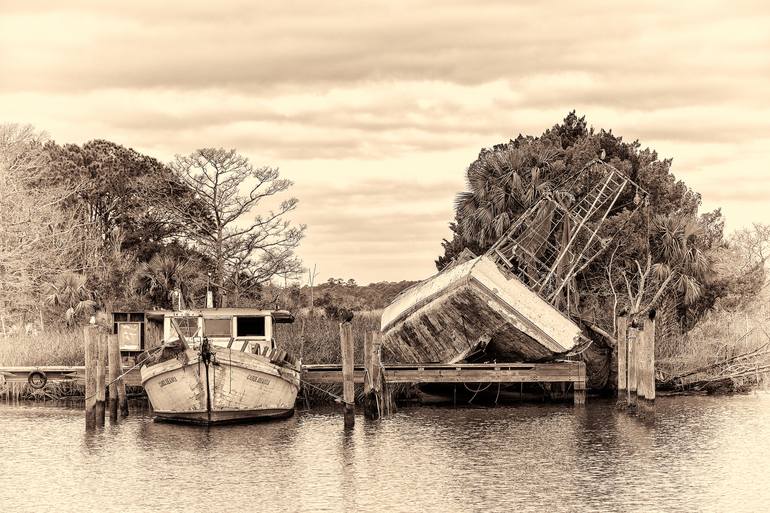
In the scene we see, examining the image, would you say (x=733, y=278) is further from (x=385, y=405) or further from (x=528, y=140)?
(x=385, y=405)

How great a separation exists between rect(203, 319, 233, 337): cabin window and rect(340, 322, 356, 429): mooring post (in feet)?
18.2

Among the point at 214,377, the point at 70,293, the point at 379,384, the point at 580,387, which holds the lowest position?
the point at 580,387

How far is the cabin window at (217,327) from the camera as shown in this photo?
3688 cm

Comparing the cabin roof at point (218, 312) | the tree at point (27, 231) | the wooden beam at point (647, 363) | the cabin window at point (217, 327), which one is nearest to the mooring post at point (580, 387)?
the wooden beam at point (647, 363)

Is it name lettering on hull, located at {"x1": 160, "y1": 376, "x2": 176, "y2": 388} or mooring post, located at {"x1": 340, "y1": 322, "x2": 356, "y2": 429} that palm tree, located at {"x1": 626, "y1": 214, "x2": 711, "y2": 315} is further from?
name lettering on hull, located at {"x1": 160, "y1": 376, "x2": 176, "y2": 388}

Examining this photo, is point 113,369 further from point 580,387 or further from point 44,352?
point 580,387

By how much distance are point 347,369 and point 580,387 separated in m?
8.94

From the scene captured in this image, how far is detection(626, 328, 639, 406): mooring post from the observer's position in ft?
111

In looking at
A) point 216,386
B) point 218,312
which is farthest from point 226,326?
point 216,386

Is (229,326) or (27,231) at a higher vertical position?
(27,231)

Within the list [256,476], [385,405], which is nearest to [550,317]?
[385,405]

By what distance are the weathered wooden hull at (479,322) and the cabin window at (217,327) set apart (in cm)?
544

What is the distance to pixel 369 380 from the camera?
1380 inches

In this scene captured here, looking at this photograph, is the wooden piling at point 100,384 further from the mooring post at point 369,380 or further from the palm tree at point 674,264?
the palm tree at point 674,264
